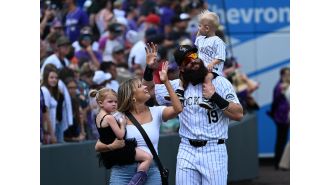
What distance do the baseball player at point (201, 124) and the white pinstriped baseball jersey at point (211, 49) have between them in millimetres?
334

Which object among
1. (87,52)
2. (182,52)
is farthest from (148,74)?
(87,52)

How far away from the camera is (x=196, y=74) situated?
834 centimetres

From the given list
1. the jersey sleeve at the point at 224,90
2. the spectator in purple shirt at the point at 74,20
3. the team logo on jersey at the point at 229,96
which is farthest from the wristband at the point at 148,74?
the spectator in purple shirt at the point at 74,20

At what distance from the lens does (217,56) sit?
8742 millimetres

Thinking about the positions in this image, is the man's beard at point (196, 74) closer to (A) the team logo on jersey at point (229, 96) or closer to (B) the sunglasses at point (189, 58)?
(B) the sunglasses at point (189, 58)

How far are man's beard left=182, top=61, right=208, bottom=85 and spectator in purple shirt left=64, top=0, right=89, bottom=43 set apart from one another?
7093mm

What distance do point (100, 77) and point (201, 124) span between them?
4.99m

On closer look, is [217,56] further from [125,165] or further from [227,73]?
[227,73]

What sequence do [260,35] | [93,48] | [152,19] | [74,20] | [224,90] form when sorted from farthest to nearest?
1. [260,35]
2. [152,19]
3. [74,20]
4. [93,48]
5. [224,90]

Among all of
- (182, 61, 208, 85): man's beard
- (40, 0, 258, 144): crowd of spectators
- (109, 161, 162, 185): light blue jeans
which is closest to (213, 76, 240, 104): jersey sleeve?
(182, 61, 208, 85): man's beard

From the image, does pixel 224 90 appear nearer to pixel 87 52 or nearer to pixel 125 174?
pixel 125 174

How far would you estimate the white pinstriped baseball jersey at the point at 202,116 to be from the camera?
834cm

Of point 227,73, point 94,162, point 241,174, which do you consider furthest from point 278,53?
point 94,162

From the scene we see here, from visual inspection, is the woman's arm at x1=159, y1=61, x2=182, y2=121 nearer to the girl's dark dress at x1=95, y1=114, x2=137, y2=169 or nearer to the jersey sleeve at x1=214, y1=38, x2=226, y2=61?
the girl's dark dress at x1=95, y1=114, x2=137, y2=169
